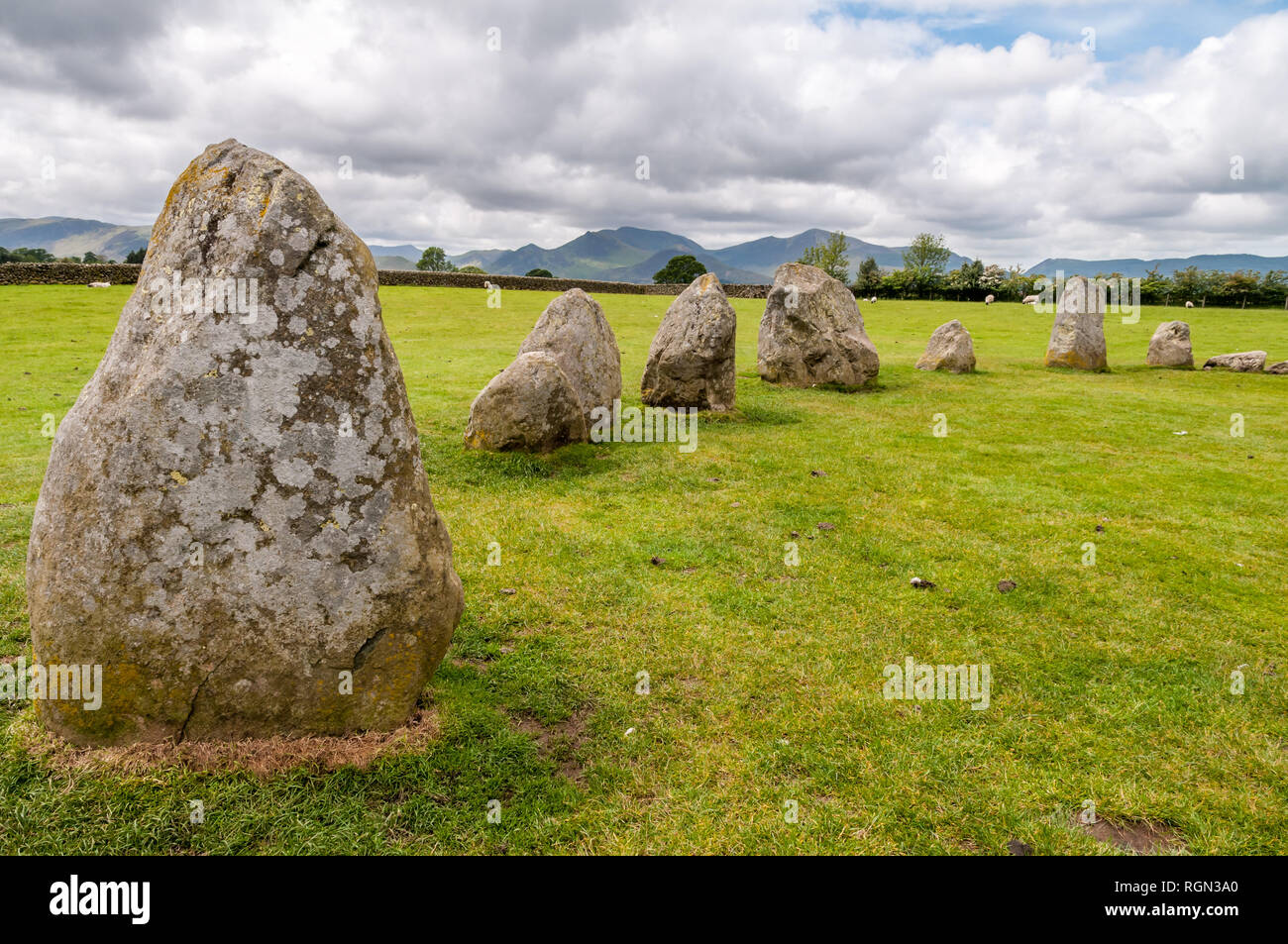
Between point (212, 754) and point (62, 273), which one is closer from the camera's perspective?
point (212, 754)

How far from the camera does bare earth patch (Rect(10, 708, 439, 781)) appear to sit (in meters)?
4.19


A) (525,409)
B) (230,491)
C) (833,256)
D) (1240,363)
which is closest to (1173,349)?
(1240,363)

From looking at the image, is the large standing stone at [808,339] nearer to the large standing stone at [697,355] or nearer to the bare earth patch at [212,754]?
the large standing stone at [697,355]

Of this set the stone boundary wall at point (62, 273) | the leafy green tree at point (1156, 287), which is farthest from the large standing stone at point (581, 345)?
the leafy green tree at point (1156, 287)

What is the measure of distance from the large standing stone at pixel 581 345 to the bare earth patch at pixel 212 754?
8628 mm

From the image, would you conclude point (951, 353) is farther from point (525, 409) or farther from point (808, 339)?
point (525, 409)

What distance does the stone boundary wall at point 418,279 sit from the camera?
39938 mm

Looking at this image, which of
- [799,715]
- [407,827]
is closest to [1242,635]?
[799,715]

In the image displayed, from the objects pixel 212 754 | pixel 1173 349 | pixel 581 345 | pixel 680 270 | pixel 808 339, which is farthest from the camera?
pixel 680 270

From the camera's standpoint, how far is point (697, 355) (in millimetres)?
14641

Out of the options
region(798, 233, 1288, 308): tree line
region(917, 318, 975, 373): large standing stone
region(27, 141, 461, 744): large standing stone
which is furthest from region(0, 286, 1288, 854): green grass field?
region(798, 233, 1288, 308): tree line

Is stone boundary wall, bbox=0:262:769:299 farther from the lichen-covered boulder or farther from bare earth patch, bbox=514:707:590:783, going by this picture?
bare earth patch, bbox=514:707:590:783

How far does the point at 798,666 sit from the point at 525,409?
267 inches
